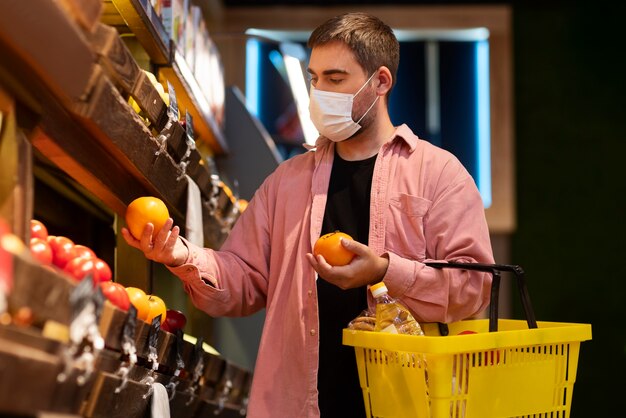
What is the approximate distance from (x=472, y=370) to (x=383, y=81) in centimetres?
106

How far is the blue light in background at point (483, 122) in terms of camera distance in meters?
7.31

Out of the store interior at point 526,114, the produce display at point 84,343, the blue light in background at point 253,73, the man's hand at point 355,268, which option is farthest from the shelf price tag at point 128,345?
the blue light in background at point 253,73

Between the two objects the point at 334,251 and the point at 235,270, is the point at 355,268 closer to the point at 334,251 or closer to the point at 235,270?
the point at 334,251

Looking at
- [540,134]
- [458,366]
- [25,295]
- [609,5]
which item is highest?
[609,5]

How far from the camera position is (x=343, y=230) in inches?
107

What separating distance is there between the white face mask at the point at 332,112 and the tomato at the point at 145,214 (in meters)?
0.59

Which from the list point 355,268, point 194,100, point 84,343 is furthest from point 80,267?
point 194,100

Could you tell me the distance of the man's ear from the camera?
9.47 feet

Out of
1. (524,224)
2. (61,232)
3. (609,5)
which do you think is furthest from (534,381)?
(609,5)

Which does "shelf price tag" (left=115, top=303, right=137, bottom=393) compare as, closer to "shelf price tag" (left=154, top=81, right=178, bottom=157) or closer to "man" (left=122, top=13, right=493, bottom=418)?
"man" (left=122, top=13, right=493, bottom=418)

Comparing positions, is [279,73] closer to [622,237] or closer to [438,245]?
[622,237]

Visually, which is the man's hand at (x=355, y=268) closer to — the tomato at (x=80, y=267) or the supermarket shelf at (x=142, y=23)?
the tomato at (x=80, y=267)

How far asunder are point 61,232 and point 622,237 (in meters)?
5.11

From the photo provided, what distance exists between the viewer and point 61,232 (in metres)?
3.40
